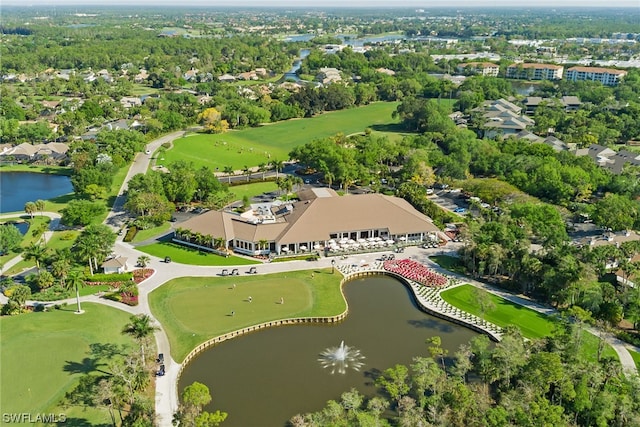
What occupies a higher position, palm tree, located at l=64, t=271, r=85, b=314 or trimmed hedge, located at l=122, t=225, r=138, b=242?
palm tree, located at l=64, t=271, r=85, b=314

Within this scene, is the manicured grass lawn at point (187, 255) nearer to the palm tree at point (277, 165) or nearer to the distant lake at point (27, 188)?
the distant lake at point (27, 188)

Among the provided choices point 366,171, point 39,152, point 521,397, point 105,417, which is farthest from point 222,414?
point 39,152

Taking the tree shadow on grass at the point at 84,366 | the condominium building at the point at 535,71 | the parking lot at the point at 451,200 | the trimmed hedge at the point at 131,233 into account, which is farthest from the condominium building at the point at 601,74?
the tree shadow on grass at the point at 84,366

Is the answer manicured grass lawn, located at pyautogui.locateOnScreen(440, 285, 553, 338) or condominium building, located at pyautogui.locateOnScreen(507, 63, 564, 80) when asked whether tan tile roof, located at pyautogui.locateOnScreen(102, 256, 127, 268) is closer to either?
manicured grass lawn, located at pyautogui.locateOnScreen(440, 285, 553, 338)

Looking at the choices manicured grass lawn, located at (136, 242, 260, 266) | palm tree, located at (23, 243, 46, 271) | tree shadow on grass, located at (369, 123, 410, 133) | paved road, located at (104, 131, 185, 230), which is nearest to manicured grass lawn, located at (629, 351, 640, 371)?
manicured grass lawn, located at (136, 242, 260, 266)

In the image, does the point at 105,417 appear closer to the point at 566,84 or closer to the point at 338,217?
the point at 338,217

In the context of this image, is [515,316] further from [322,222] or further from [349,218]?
[322,222]
